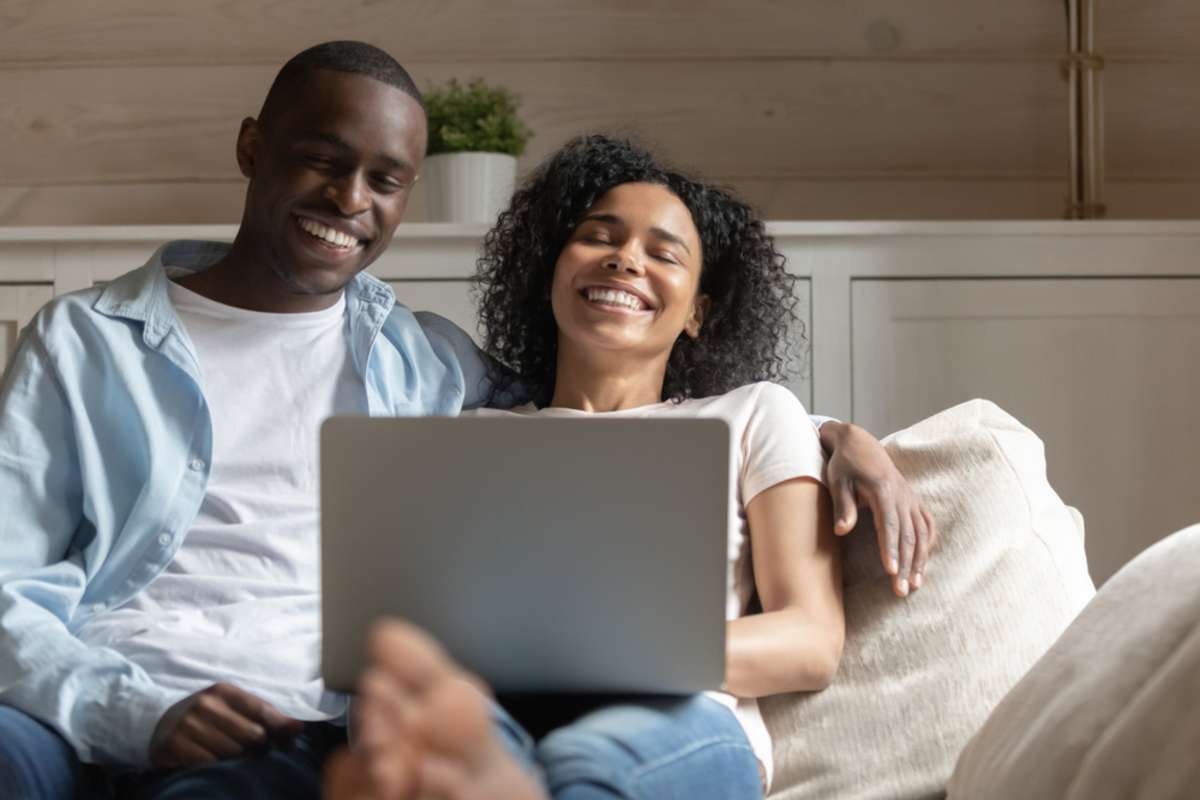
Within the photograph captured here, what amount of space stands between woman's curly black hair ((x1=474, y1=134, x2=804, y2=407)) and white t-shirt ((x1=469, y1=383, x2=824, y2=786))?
160 millimetres

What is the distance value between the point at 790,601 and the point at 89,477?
2.16 ft

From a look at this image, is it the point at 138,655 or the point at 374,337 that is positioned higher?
the point at 374,337

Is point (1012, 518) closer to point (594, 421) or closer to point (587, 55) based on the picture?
point (594, 421)

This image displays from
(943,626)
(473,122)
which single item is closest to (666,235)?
(943,626)

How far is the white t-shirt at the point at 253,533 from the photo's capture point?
1375mm

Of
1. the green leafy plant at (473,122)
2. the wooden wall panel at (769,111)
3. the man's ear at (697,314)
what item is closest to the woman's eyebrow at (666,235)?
the man's ear at (697,314)

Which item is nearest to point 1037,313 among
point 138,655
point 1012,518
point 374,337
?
point 1012,518

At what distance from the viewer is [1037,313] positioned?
2361 millimetres

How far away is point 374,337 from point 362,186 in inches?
6.1

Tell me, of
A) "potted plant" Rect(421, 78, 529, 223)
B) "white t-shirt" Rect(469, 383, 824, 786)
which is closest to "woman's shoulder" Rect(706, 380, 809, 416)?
"white t-shirt" Rect(469, 383, 824, 786)

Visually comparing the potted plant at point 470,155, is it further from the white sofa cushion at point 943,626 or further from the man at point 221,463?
the white sofa cushion at point 943,626

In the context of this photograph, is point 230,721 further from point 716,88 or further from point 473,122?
point 716,88

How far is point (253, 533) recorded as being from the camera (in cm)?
145

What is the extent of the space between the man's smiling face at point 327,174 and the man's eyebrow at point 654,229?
0.22 meters
